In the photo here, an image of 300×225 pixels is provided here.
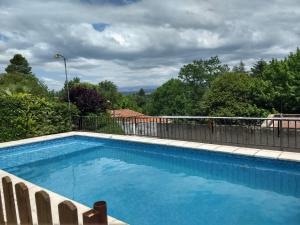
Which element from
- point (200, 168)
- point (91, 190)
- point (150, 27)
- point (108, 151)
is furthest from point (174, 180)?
point (150, 27)

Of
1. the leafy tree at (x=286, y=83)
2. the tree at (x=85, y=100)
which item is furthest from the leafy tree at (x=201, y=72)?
the tree at (x=85, y=100)

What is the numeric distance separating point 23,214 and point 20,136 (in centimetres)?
1078

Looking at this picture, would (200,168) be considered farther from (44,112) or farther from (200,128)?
(44,112)

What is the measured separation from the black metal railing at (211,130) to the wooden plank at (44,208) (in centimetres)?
635

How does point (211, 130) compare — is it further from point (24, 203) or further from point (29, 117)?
point (24, 203)

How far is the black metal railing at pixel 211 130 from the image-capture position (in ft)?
25.2

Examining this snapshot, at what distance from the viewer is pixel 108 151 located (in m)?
10.4

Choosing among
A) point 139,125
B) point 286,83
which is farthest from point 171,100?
point 139,125

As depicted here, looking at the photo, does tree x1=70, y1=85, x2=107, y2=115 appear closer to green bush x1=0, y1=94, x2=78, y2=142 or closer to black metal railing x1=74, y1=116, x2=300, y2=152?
black metal railing x1=74, y1=116, x2=300, y2=152

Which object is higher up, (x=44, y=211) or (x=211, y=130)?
(x=44, y=211)

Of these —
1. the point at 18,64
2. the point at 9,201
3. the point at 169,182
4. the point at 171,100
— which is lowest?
the point at 169,182

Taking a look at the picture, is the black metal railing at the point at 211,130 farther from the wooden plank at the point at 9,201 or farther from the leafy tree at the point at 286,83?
the leafy tree at the point at 286,83

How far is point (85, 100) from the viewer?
552 inches

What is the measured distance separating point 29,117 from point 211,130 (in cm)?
719
